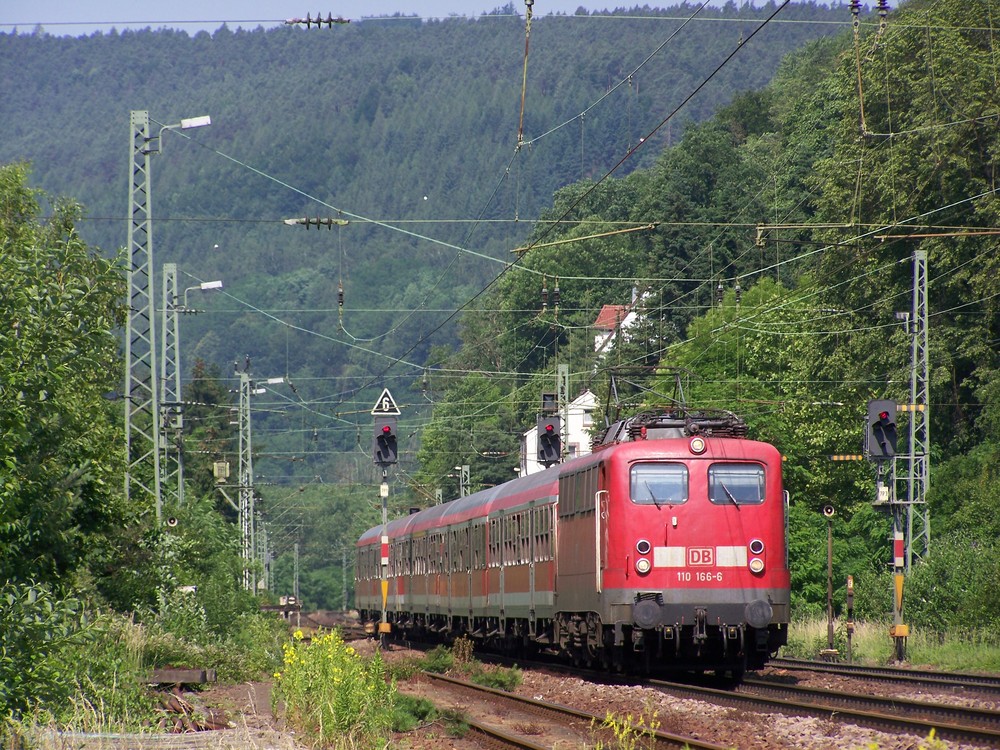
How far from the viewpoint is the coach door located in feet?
66.0

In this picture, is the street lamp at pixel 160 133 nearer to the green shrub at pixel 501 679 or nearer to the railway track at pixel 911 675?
the green shrub at pixel 501 679

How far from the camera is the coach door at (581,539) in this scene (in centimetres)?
2012

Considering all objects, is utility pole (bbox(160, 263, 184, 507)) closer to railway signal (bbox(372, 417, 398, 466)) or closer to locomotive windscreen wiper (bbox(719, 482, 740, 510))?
railway signal (bbox(372, 417, 398, 466))

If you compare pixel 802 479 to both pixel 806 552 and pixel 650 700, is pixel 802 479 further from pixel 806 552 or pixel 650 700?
pixel 650 700

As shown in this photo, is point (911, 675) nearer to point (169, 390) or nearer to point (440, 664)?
point (440, 664)

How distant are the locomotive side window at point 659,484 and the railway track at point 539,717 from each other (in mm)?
3095

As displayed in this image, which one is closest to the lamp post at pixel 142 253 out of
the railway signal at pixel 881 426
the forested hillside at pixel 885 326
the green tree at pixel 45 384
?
the forested hillside at pixel 885 326

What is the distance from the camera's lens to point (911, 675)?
71.8 feet

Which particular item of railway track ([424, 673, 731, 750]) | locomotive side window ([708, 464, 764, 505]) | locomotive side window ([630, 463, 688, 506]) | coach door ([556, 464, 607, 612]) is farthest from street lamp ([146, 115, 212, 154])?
locomotive side window ([708, 464, 764, 505])

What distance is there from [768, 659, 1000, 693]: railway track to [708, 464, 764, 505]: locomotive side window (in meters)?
3.22

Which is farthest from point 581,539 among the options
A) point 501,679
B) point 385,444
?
point 385,444

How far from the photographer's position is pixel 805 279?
6278 centimetres

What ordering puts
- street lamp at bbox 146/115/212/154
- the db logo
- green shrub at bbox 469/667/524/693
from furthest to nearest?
street lamp at bbox 146/115/212/154
green shrub at bbox 469/667/524/693
the db logo

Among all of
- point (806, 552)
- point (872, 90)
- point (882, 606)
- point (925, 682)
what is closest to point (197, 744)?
point (925, 682)
